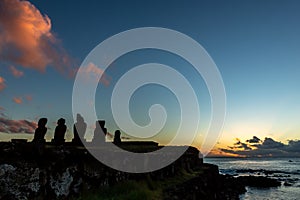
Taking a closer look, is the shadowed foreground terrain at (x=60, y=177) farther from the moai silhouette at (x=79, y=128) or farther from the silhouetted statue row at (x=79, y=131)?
the moai silhouette at (x=79, y=128)

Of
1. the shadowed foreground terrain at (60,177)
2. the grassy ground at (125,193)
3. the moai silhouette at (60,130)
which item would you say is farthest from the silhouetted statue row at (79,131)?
the grassy ground at (125,193)

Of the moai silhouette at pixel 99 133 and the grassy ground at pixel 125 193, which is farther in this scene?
the moai silhouette at pixel 99 133

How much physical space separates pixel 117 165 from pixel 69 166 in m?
2.81

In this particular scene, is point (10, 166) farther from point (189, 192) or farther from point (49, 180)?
point (189, 192)

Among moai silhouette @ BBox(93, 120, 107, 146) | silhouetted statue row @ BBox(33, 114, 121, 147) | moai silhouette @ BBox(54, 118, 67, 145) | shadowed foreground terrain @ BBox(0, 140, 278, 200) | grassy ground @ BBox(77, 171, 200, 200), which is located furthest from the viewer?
moai silhouette @ BBox(93, 120, 107, 146)

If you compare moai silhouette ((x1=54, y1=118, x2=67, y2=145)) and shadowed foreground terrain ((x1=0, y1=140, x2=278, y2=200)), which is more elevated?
moai silhouette ((x1=54, y1=118, x2=67, y2=145))

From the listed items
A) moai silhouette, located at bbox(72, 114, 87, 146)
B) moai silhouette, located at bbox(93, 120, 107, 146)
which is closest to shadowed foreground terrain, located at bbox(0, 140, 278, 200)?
moai silhouette, located at bbox(93, 120, 107, 146)

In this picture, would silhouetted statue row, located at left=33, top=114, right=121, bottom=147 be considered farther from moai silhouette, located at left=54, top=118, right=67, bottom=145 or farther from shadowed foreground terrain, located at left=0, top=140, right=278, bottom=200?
shadowed foreground terrain, located at left=0, top=140, right=278, bottom=200

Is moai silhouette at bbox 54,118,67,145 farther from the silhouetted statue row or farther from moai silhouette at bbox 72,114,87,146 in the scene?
moai silhouette at bbox 72,114,87,146

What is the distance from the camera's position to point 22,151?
7.81 meters

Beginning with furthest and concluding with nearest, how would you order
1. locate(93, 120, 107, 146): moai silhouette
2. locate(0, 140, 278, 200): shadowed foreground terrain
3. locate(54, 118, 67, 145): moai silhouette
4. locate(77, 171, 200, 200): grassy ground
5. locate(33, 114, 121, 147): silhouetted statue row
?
locate(93, 120, 107, 146): moai silhouette < locate(33, 114, 121, 147): silhouetted statue row < locate(54, 118, 67, 145): moai silhouette < locate(77, 171, 200, 200): grassy ground < locate(0, 140, 278, 200): shadowed foreground terrain

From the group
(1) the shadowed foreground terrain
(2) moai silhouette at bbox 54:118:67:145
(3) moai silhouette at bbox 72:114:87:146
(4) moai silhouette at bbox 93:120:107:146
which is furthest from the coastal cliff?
(3) moai silhouette at bbox 72:114:87:146

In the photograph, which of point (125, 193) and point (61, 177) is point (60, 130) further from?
point (61, 177)

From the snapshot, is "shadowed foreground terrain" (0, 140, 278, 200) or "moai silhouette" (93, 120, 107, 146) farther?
"moai silhouette" (93, 120, 107, 146)
